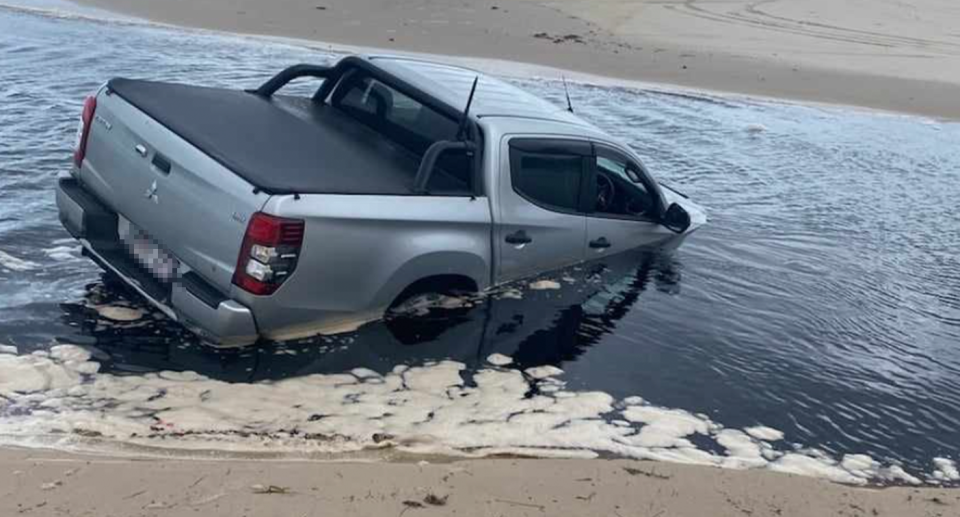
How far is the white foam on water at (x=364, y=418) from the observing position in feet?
17.1

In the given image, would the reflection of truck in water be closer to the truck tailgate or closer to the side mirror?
the side mirror

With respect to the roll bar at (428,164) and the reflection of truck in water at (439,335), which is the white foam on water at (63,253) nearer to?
the reflection of truck in water at (439,335)

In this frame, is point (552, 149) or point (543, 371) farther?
point (552, 149)

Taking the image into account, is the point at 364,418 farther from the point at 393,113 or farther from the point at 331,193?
the point at 393,113

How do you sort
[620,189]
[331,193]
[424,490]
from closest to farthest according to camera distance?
[424,490]
[331,193]
[620,189]

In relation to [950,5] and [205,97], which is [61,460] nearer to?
[205,97]

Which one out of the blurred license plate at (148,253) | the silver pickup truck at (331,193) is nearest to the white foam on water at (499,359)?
the silver pickup truck at (331,193)

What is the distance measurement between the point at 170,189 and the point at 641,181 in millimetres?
3825

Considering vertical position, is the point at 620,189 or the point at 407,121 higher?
the point at 407,121

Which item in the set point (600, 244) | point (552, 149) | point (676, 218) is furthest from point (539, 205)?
point (676, 218)

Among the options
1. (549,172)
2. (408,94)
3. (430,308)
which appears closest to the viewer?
(430,308)

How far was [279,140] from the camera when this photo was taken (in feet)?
21.5

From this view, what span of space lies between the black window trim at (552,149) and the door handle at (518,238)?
23 cm

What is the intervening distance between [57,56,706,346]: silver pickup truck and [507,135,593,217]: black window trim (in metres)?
0.01
